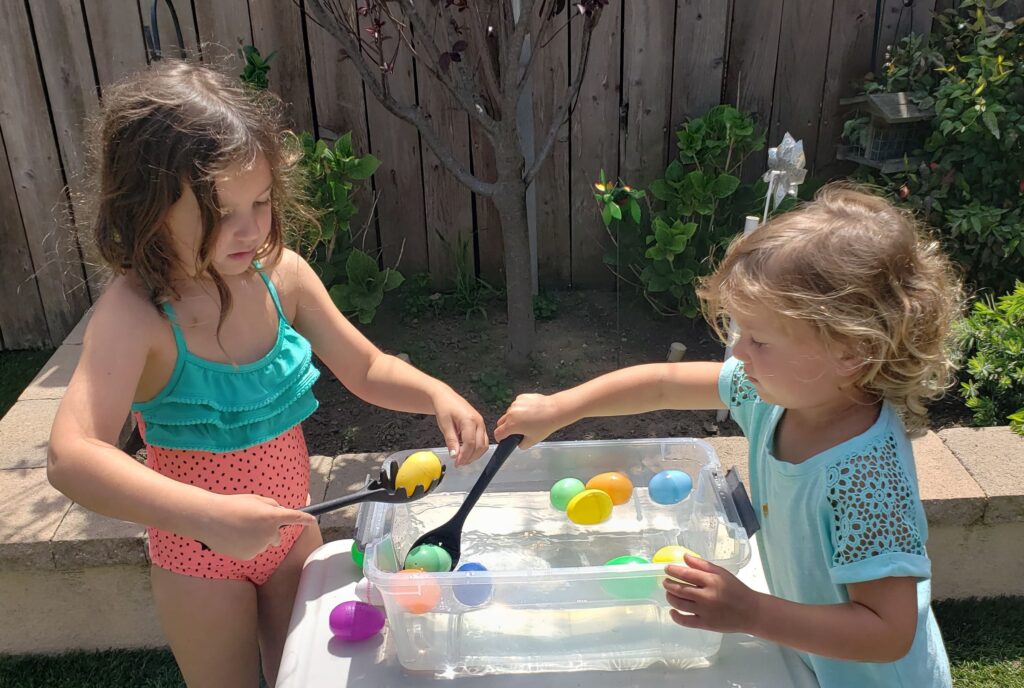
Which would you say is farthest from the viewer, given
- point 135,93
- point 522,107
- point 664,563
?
point 522,107

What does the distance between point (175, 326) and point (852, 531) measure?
1.01 meters

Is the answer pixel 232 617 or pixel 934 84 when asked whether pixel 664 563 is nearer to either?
pixel 232 617

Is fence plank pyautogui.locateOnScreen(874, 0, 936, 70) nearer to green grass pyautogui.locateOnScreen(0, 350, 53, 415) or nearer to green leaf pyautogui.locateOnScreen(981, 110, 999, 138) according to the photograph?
green leaf pyautogui.locateOnScreen(981, 110, 999, 138)

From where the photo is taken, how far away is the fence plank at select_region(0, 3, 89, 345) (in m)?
3.19

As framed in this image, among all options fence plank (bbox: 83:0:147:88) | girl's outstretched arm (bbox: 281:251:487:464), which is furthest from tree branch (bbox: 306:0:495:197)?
girl's outstretched arm (bbox: 281:251:487:464)

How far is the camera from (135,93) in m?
1.32

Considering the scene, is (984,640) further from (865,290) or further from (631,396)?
(865,290)

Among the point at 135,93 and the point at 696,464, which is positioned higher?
the point at 135,93

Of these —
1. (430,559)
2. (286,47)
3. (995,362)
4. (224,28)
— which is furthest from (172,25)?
(995,362)

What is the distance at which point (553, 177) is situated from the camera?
3391mm

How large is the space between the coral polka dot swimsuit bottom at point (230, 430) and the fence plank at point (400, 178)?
6.01ft

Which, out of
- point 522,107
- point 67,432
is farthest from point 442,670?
point 522,107

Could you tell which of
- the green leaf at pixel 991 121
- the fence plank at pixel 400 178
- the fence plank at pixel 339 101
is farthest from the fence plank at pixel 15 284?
the green leaf at pixel 991 121

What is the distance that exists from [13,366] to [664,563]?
320 centimetres
